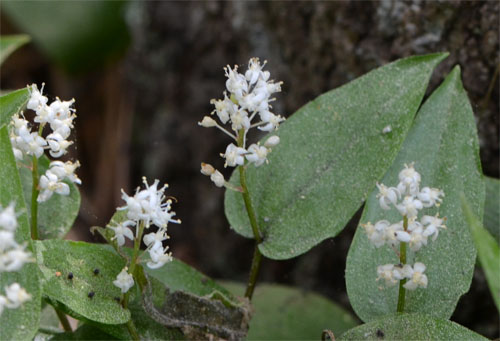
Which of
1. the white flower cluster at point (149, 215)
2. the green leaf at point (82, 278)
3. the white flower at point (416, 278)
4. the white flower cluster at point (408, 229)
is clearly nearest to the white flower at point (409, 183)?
the white flower cluster at point (408, 229)

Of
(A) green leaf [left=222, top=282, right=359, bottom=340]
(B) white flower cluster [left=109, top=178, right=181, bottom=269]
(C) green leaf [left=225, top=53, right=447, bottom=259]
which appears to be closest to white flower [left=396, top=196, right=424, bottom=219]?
(C) green leaf [left=225, top=53, right=447, bottom=259]

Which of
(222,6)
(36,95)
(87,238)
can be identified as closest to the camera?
(36,95)

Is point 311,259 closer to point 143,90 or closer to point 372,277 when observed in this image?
point 372,277

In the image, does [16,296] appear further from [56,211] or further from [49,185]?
[56,211]

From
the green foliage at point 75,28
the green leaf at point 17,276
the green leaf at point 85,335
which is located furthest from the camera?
the green foliage at point 75,28

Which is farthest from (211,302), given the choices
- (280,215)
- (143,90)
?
(143,90)

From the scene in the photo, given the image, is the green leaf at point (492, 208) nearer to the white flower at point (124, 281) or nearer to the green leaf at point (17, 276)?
the white flower at point (124, 281)

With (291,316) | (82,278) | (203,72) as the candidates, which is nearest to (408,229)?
(82,278)
